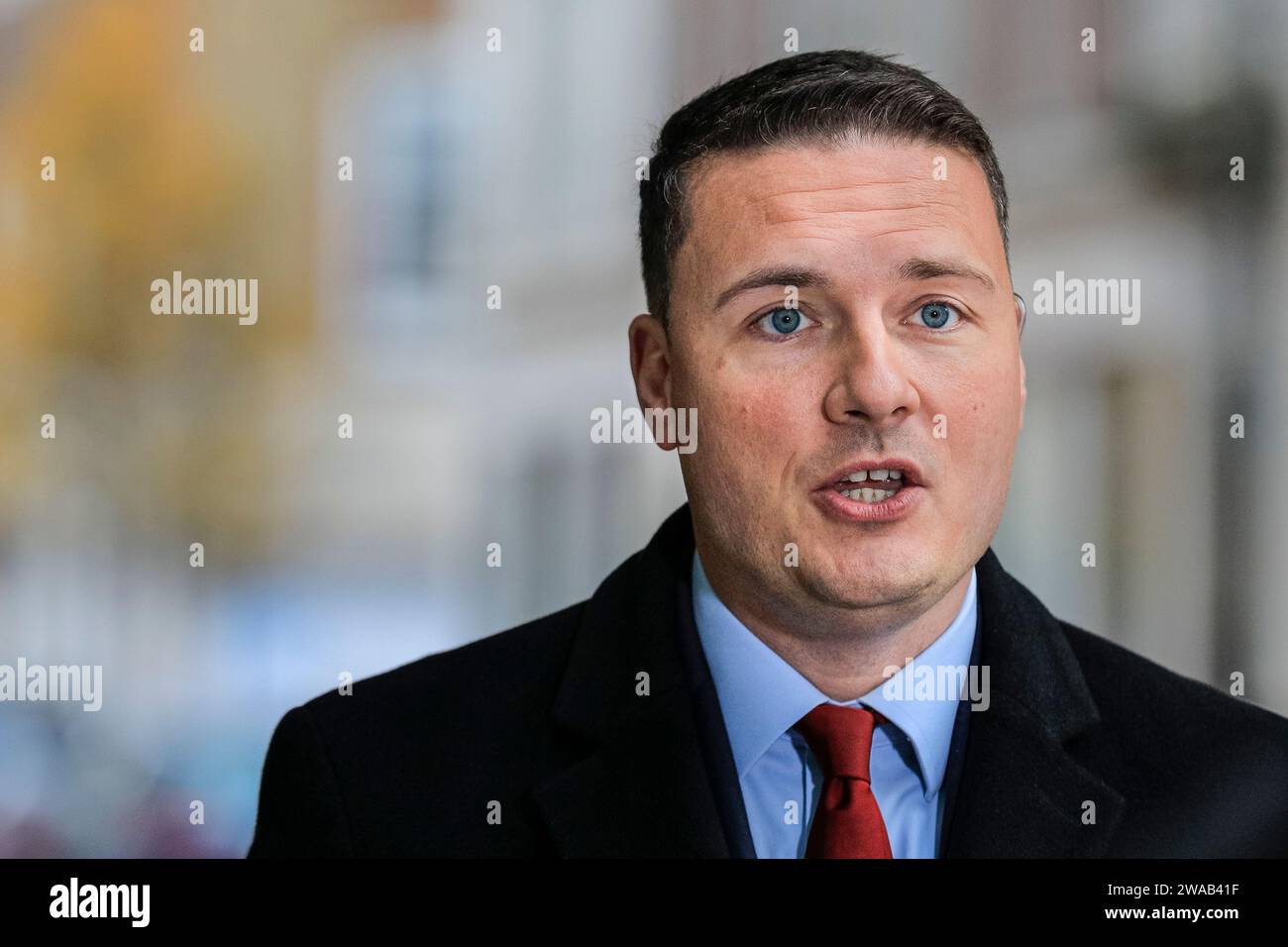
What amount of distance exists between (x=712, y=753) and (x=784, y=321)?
694 millimetres

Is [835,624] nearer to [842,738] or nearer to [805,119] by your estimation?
[842,738]

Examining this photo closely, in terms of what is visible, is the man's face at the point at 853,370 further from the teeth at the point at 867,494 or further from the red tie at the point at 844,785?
the red tie at the point at 844,785

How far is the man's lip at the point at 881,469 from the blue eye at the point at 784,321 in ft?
0.74

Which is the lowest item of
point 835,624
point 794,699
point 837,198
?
point 794,699

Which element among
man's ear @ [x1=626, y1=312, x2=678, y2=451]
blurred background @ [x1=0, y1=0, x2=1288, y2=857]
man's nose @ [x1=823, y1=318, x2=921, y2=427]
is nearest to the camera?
man's nose @ [x1=823, y1=318, x2=921, y2=427]

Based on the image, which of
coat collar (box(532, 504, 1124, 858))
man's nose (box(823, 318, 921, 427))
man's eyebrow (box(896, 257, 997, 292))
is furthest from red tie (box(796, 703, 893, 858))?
man's eyebrow (box(896, 257, 997, 292))

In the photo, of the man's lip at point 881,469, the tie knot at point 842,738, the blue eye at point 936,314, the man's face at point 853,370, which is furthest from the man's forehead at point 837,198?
the tie knot at point 842,738

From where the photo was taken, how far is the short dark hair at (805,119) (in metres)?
2.38

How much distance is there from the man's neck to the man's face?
0.9 inches

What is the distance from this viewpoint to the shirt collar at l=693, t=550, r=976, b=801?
2385mm

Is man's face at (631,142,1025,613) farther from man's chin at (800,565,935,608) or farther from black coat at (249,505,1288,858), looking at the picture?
black coat at (249,505,1288,858)

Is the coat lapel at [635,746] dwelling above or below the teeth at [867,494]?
below

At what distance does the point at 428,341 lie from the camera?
2.90m

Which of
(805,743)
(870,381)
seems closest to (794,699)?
(805,743)
